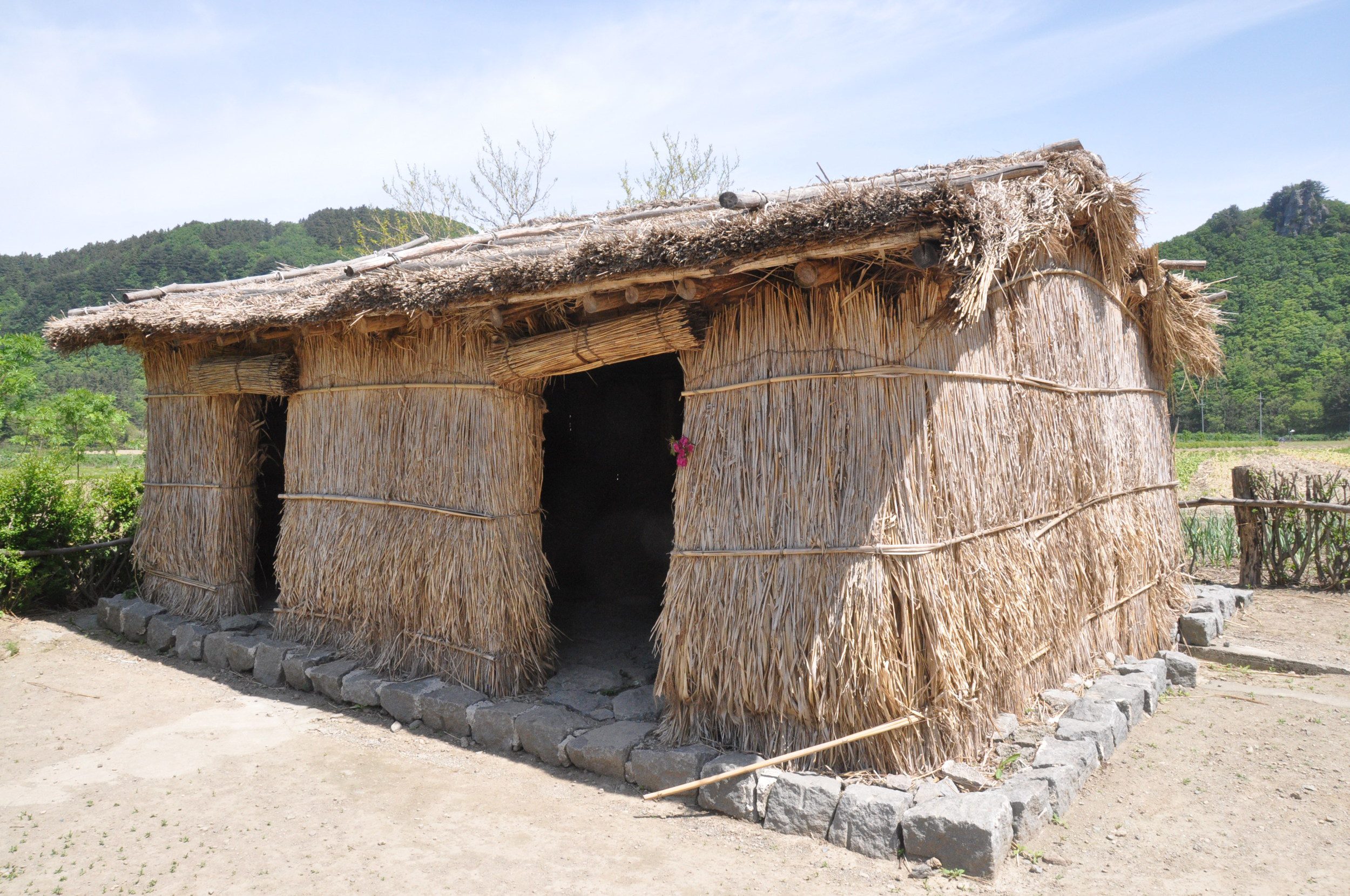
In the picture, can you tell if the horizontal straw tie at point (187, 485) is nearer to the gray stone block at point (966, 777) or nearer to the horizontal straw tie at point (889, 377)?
the horizontal straw tie at point (889, 377)

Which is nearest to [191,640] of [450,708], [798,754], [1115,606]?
[450,708]

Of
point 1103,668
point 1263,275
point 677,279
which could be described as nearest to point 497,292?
point 677,279

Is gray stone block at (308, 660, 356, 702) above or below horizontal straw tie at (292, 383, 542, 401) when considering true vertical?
below

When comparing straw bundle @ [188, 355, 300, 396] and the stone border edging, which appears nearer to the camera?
the stone border edging

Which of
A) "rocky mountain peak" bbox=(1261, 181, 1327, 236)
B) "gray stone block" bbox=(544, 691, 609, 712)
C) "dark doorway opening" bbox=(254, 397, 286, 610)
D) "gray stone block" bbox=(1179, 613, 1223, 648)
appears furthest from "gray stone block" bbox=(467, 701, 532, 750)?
"rocky mountain peak" bbox=(1261, 181, 1327, 236)

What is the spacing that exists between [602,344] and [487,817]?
2.54 m

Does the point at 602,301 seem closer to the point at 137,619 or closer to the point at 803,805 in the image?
the point at 803,805

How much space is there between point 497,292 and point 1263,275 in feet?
87.6

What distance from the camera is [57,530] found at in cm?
802

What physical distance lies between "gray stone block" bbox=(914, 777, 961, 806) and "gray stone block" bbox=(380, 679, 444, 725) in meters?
3.03

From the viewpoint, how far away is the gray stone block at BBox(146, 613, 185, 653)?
268 inches

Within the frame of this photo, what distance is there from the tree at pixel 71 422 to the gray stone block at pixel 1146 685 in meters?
13.2

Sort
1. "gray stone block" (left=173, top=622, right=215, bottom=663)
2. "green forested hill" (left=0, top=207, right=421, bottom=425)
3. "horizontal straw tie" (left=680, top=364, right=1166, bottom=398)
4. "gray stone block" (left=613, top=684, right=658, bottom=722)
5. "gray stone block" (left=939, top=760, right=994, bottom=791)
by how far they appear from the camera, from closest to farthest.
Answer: "gray stone block" (left=939, top=760, right=994, bottom=791)
"horizontal straw tie" (left=680, top=364, right=1166, bottom=398)
"gray stone block" (left=613, top=684, right=658, bottom=722)
"gray stone block" (left=173, top=622, right=215, bottom=663)
"green forested hill" (left=0, top=207, right=421, bottom=425)

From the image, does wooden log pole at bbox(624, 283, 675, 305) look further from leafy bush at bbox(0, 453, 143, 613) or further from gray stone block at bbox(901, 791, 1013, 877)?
leafy bush at bbox(0, 453, 143, 613)
